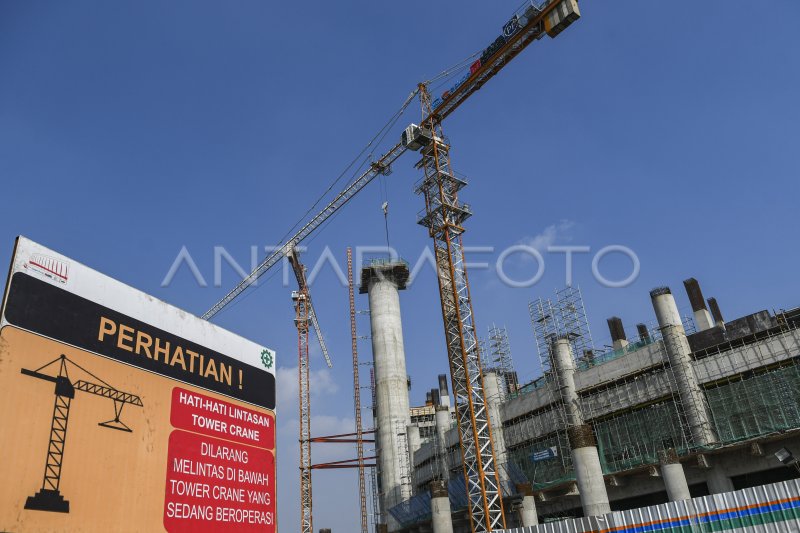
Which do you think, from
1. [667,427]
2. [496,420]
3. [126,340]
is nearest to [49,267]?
[126,340]

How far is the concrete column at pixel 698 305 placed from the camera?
48800 millimetres

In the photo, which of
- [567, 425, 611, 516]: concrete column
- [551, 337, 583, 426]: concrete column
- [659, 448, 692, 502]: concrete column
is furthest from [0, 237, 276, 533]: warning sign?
[551, 337, 583, 426]: concrete column

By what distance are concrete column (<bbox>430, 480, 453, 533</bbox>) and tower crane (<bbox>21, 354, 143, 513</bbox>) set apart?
1288 inches

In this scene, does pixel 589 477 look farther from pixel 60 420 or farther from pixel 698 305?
pixel 60 420

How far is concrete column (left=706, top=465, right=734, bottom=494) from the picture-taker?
38.2 metres

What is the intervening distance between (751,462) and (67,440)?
127 feet

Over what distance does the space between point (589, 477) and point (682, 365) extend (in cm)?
1037

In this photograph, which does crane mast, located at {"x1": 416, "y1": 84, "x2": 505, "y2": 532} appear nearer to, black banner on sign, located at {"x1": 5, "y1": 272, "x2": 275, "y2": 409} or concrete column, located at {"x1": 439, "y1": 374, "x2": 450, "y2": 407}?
black banner on sign, located at {"x1": 5, "y1": 272, "x2": 275, "y2": 409}

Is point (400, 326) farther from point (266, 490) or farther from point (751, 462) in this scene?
point (266, 490)

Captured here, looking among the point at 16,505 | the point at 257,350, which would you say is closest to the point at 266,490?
the point at 257,350

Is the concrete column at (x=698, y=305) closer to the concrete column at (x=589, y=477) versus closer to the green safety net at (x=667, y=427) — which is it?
the green safety net at (x=667, y=427)

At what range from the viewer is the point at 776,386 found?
36.8 m

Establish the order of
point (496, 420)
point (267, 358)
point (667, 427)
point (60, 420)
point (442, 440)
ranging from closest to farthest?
point (60, 420) → point (267, 358) → point (667, 427) → point (496, 420) → point (442, 440)

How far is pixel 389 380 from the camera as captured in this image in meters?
77.4
